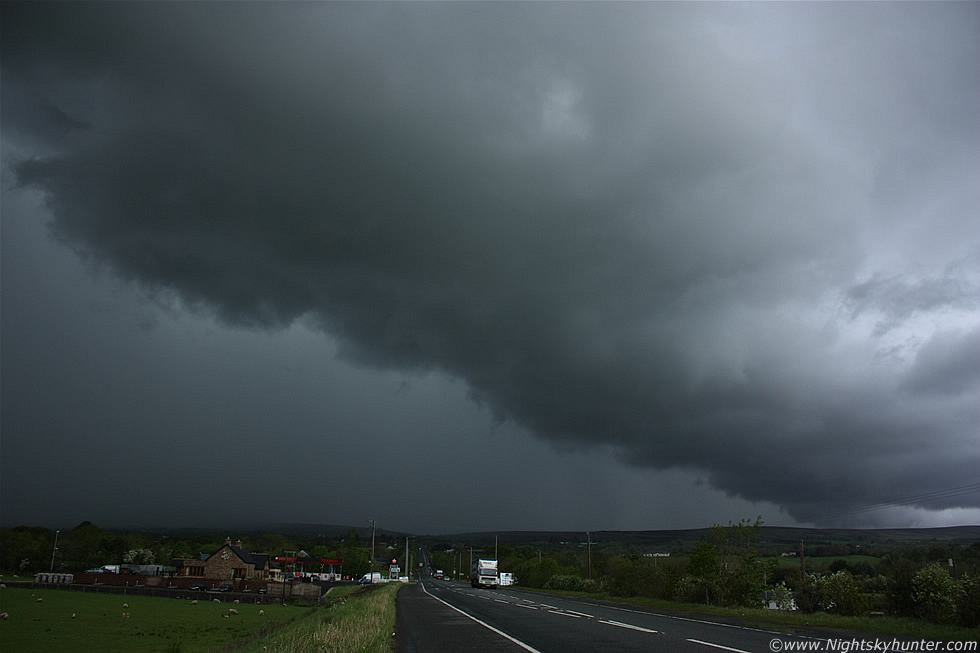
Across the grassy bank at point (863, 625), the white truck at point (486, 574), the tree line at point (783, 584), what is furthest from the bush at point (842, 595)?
the white truck at point (486, 574)

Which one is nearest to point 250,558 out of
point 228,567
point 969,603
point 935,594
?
point 228,567

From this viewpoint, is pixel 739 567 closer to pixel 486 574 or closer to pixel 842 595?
pixel 842 595

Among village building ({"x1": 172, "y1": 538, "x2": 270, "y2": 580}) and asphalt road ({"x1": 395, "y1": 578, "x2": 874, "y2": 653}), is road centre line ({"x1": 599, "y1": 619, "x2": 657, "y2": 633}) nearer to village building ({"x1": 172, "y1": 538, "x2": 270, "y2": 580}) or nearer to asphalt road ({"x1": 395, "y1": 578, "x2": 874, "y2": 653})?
Answer: asphalt road ({"x1": 395, "y1": 578, "x2": 874, "y2": 653})

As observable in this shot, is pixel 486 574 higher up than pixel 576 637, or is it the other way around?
pixel 576 637

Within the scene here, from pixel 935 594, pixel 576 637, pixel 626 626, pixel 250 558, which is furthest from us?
pixel 250 558

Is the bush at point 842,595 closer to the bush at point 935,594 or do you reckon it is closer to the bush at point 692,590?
the bush at point 935,594

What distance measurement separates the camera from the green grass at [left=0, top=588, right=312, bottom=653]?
35.0 m

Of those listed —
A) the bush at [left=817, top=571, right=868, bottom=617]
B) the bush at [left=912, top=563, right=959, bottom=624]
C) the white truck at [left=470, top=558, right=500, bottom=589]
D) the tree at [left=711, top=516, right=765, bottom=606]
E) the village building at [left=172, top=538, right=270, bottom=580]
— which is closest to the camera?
the bush at [left=912, top=563, right=959, bottom=624]

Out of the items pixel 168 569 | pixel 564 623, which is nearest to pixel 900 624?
pixel 564 623

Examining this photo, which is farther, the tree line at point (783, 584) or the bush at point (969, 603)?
the tree line at point (783, 584)

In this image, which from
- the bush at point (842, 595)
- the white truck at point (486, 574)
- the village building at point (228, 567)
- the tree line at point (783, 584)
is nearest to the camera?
the tree line at point (783, 584)

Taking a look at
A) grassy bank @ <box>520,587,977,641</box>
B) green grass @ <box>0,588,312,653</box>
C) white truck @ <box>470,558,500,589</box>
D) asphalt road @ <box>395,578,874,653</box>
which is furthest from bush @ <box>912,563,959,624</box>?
white truck @ <box>470,558,500,589</box>

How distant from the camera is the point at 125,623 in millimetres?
46594

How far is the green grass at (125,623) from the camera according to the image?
115 feet
